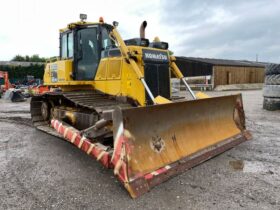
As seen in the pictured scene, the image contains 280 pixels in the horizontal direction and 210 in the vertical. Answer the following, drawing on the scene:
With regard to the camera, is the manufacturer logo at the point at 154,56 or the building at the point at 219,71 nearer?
the manufacturer logo at the point at 154,56

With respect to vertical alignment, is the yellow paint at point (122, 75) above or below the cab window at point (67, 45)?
below

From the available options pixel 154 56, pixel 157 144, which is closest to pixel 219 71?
pixel 154 56

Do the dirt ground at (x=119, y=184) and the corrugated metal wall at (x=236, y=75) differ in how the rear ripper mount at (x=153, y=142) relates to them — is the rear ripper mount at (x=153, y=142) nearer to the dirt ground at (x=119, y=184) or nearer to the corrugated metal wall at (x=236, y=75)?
the dirt ground at (x=119, y=184)

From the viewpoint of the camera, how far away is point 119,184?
4.04 metres

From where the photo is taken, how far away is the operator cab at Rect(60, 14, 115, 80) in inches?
269

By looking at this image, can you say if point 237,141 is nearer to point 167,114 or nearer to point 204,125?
point 204,125

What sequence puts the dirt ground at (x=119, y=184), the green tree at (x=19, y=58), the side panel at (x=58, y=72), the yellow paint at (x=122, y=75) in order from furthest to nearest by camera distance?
the green tree at (x=19, y=58) < the side panel at (x=58, y=72) < the yellow paint at (x=122, y=75) < the dirt ground at (x=119, y=184)

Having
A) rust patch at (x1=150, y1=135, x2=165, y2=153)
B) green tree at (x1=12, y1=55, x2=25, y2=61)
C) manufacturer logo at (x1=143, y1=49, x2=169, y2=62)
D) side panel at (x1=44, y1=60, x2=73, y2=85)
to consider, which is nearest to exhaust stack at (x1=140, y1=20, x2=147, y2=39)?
manufacturer logo at (x1=143, y1=49, x2=169, y2=62)

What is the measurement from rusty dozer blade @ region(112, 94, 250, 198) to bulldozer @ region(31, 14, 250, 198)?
0.01 m

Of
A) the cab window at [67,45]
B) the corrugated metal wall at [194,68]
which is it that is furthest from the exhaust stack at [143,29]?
the corrugated metal wall at [194,68]

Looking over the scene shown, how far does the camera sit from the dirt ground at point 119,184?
3475mm

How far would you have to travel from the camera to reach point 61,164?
498cm

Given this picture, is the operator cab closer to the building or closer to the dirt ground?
the dirt ground

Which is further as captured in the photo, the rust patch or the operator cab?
the operator cab
